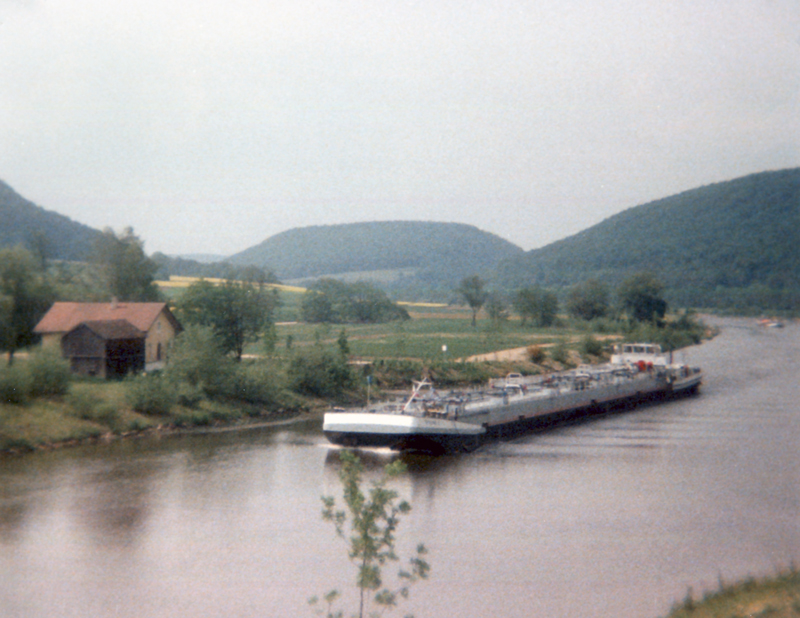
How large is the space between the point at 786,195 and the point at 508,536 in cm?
727

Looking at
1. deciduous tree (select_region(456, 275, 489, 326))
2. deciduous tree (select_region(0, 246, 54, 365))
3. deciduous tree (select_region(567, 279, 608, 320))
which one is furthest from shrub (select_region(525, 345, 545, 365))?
deciduous tree (select_region(0, 246, 54, 365))

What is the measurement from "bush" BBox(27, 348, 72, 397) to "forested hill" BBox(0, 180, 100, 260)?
201 inches

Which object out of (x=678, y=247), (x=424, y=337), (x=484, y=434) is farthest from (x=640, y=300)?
(x=484, y=434)

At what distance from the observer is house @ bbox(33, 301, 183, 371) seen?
27.6 m

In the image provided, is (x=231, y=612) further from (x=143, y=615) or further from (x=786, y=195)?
(x=786, y=195)

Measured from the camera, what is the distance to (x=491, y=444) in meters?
25.0

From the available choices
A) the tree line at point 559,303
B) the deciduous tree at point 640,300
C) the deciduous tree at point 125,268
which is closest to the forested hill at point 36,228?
the deciduous tree at point 125,268

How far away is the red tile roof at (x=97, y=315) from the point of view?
2836cm

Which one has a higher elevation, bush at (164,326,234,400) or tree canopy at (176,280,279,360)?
tree canopy at (176,280,279,360)

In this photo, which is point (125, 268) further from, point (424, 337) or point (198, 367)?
point (424, 337)

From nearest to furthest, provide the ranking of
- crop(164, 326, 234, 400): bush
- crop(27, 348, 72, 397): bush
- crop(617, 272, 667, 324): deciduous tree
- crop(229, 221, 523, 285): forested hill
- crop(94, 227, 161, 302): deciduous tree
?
crop(27, 348, 72, 397): bush, crop(164, 326, 234, 400): bush, crop(94, 227, 161, 302): deciduous tree, crop(617, 272, 667, 324): deciduous tree, crop(229, 221, 523, 285): forested hill

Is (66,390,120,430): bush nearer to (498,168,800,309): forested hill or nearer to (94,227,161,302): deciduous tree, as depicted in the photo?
(94,227,161,302): deciduous tree

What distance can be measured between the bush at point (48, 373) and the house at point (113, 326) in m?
2.73

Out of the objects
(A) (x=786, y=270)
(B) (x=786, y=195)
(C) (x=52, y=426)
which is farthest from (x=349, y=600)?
(C) (x=52, y=426)
